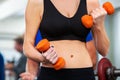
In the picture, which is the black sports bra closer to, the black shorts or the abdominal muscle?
the abdominal muscle

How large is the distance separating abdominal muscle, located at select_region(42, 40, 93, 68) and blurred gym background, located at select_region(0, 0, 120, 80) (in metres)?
0.68

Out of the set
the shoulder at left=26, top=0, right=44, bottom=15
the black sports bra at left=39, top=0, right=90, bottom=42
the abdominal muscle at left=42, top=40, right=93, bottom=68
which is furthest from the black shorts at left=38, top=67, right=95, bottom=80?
the shoulder at left=26, top=0, right=44, bottom=15

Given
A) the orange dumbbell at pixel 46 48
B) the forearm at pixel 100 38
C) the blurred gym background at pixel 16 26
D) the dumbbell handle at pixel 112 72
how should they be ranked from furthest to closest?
the blurred gym background at pixel 16 26
the dumbbell handle at pixel 112 72
the forearm at pixel 100 38
the orange dumbbell at pixel 46 48

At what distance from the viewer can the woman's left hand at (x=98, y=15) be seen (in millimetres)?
1126

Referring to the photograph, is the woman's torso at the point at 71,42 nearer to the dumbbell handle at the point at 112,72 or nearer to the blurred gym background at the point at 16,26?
the dumbbell handle at the point at 112,72

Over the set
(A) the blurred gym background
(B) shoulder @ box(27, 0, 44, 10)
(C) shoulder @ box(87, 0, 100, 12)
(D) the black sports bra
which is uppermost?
(B) shoulder @ box(27, 0, 44, 10)

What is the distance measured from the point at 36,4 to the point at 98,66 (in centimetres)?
37

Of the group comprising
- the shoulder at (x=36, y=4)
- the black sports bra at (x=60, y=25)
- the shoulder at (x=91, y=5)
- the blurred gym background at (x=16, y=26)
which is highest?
the shoulder at (x=36, y=4)

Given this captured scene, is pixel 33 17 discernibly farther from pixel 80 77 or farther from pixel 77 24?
pixel 80 77

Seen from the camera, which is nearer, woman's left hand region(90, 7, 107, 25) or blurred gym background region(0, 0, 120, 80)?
woman's left hand region(90, 7, 107, 25)

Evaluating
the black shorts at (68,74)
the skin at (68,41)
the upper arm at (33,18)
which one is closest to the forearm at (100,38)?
the skin at (68,41)

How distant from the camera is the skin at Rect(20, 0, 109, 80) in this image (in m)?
1.13

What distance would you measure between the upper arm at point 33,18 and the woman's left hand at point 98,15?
0.20 metres

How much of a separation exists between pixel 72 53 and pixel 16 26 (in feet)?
20.7
